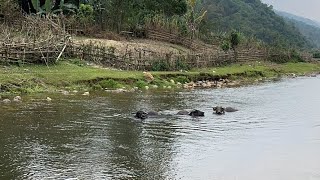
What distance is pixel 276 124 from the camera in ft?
47.2

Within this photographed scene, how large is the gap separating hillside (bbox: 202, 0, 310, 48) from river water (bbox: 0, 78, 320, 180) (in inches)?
2711

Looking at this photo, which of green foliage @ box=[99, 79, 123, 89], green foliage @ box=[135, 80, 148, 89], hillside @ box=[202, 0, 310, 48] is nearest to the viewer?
green foliage @ box=[99, 79, 123, 89]

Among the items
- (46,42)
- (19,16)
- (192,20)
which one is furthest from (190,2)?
(46,42)

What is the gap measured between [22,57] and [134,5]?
2668cm

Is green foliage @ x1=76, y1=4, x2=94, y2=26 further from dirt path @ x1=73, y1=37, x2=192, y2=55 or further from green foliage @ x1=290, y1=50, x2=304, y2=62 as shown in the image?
green foliage @ x1=290, y1=50, x2=304, y2=62

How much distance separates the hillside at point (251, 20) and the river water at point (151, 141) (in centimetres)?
6887

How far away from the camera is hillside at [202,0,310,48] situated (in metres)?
85.6

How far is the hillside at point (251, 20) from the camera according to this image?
281 feet

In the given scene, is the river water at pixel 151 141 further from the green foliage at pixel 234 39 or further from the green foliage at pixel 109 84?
the green foliage at pixel 234 39

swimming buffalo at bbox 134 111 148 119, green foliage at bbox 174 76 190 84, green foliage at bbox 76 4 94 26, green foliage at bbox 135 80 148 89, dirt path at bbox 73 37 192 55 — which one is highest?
green foliage at bbox 76 4 94 26

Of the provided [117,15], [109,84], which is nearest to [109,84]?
[109,84]

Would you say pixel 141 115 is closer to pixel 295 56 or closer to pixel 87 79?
pixel 87 79

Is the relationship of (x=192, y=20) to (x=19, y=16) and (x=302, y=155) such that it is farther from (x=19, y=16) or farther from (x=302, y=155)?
(x=302, y=155)

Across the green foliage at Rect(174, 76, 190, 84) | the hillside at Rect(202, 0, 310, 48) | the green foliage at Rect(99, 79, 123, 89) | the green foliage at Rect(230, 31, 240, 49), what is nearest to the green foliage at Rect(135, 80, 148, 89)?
the green foliage at Rect(99, 79, 123, 89)
